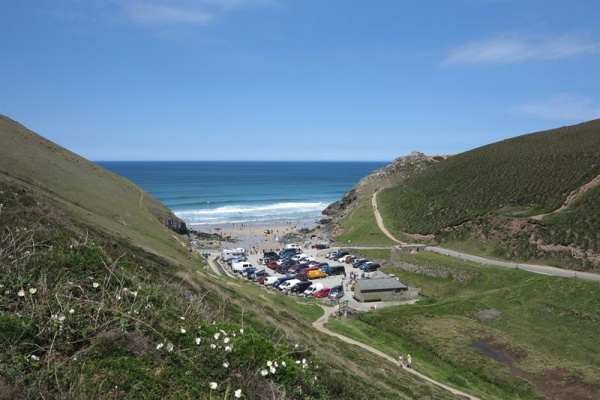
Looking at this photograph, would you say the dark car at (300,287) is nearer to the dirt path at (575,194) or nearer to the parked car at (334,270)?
the parked car at (334,270)

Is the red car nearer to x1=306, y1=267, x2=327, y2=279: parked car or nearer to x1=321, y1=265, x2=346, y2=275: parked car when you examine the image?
x1=306, y1=267, x2=327, y2=279: parked car

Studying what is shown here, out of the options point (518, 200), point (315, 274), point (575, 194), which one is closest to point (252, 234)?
point (315, 274)

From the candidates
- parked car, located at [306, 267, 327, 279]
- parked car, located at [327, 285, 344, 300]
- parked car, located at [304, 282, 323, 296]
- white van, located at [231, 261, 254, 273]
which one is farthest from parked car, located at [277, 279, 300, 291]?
white van, located at [231, 261, 254, 273]

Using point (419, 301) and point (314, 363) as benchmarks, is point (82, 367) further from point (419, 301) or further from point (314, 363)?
point (419, 301)

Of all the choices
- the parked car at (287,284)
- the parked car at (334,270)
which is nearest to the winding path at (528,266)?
the parked car at (334,270)

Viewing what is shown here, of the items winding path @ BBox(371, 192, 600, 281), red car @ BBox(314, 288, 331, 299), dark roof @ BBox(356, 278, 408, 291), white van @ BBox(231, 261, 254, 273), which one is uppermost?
winding path @ BBox(371, 192, 600, 281)

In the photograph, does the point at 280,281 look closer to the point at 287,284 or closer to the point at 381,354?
the point at 287,284

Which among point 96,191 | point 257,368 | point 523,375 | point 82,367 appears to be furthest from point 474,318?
point 96,191

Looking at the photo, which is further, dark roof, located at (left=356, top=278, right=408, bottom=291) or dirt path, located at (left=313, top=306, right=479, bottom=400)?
dark roof, located at (left=356, top=278, right=408, bottom=291)
